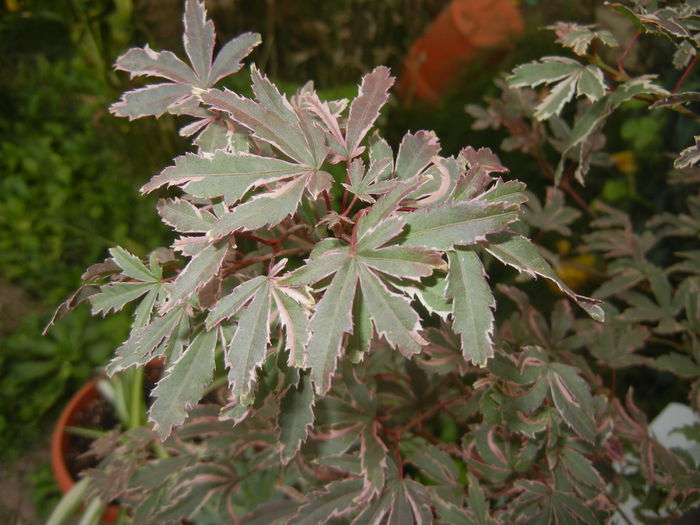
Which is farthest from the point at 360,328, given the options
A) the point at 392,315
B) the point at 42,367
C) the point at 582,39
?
the point at 42,367

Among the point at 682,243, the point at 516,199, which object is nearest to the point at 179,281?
the point at 516,199

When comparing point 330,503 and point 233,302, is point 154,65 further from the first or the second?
point 330,503

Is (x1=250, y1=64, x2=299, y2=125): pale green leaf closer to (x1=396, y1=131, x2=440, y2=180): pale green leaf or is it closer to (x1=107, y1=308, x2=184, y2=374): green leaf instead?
(x1=396, y1=131, x2=440, y2=180): pale green leaf

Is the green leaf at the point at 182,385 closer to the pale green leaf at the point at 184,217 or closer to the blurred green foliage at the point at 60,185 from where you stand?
the pale green leaf at the point at 184,217

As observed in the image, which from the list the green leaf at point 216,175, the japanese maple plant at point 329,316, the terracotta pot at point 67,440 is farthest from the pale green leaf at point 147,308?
the terracotta pot at point 67,440

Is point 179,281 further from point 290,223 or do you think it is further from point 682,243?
point 682,243

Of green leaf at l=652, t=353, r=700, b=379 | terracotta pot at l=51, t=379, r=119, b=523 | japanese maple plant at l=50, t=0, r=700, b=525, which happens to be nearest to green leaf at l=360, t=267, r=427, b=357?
japanese maple plant at l=50, t=0, r=700, b=525
